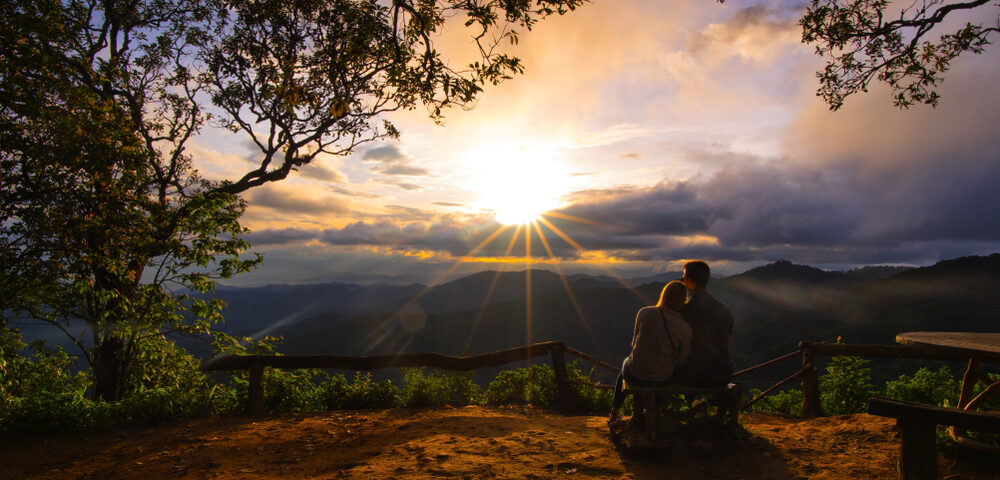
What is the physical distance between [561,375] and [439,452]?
11.6ft

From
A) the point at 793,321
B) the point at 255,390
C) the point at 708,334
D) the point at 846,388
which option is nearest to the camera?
the point at 708,334

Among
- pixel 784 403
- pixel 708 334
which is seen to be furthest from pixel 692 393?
pixel 784 403

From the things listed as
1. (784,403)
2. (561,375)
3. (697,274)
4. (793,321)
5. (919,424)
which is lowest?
(793,321)

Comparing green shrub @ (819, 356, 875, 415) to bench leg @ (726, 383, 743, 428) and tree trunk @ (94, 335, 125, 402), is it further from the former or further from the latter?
tree trunk @ (94, 335, 125, 402)

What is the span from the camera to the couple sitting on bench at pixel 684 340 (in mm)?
5035

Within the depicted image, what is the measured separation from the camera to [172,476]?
15.5 ft

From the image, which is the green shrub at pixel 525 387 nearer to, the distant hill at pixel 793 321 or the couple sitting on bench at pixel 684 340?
the distant hill at pixel 793 321

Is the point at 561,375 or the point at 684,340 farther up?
the point at 684,340

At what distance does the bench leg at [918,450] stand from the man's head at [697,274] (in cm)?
223

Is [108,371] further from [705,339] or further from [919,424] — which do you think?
[919,424]

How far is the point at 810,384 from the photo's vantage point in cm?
805

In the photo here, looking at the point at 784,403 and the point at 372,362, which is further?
the point at 784,403

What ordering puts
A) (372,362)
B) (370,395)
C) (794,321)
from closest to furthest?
(372,362)
(370,395)
(794,321)

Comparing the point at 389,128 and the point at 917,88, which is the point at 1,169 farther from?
the point at 917,88
